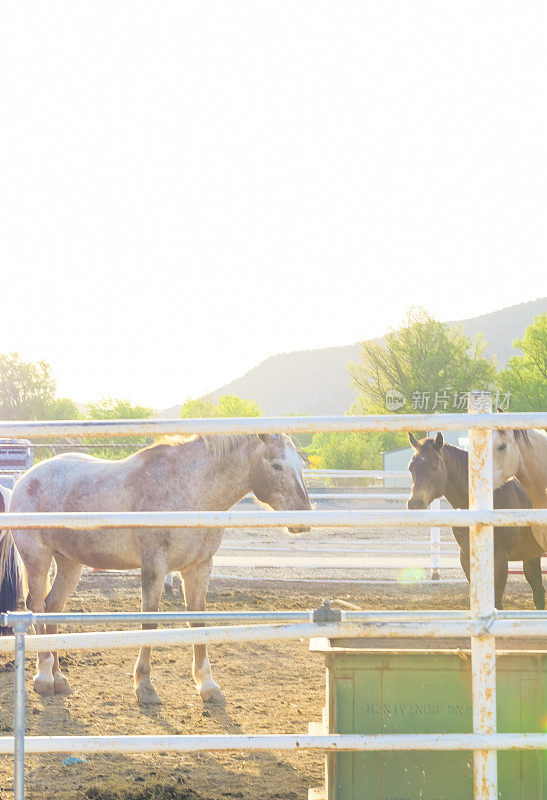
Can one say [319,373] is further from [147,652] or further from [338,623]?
[338,623]

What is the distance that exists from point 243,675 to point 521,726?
11.5 feet

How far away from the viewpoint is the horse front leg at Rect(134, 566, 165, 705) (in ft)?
A: 17.4

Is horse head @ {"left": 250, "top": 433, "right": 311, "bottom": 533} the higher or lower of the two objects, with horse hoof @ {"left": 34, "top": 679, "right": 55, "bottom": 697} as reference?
higher

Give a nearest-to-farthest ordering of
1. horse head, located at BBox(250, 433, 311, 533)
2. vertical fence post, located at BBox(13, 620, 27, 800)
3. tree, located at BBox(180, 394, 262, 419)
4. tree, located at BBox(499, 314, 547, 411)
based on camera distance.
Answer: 1. vertical fence post, located at BBox(13, 620, 27, 800)
2. horse head, located at BBox(250, 433, 311, 533)
3. tree, located at BBox(499, 314, 547, 411)
4. tree, located at BBox(180, 394, 262, 419)

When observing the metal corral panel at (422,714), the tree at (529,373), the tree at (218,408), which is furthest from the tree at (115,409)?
the metal corral panel at (422,714)

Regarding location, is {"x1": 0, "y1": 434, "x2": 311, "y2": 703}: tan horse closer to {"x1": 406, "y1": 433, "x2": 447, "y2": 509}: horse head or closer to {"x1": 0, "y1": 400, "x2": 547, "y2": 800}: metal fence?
{"x1": 406, "y1": 433, "x2": 447, "y2": 509}: horse head

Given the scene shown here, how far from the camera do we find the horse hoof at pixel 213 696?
529 cm

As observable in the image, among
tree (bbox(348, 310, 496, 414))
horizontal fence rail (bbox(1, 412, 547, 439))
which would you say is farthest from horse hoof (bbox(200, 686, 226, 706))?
tree (bbox(348, 310, 496, 414))

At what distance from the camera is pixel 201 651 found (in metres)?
5.34

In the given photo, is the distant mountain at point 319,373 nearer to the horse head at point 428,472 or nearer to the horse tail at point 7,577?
the horse head at point 428,472

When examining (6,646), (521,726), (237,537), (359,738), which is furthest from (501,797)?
(237,537)

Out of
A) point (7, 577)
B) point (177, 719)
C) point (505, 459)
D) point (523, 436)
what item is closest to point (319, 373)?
point (7, 577)

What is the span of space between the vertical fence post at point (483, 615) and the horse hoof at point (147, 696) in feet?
10.3

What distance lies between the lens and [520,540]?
293 inches
